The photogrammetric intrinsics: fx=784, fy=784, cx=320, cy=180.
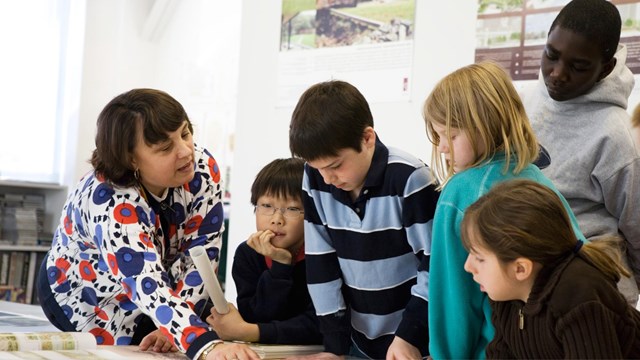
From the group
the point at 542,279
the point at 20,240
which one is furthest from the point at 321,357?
the point at 20,240

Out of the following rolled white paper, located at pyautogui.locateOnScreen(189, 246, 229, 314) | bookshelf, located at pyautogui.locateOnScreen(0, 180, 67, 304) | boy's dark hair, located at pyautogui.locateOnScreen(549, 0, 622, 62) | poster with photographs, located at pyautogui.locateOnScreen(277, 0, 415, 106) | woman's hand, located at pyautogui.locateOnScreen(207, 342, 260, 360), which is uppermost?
poster with photographs, located at pyautogui.locateOnScreen(277, 0, 415, 106)

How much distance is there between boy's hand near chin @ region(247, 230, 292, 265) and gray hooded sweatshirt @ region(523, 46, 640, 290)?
0.65 meters

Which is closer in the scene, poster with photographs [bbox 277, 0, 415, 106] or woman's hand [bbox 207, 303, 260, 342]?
woman's hand [bbox 207, 303, 260, 342]

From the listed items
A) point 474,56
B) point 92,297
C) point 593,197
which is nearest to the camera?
point 593,197

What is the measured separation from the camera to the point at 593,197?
5.82ft

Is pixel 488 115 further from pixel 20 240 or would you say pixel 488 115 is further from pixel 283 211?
pixel 20 240

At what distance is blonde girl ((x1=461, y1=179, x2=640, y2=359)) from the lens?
1.18 metres

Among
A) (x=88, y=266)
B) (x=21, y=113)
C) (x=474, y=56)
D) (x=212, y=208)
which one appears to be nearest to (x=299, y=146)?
(x=212, y=208)

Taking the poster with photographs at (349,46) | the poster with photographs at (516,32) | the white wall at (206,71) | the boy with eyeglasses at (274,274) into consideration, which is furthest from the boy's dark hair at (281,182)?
the white wall at (206,71)

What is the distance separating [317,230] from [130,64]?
4.53 m

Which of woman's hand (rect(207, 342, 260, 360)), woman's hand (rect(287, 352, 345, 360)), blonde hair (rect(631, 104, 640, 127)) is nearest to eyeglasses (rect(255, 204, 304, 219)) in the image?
woman's hand (rect(287, 352, 345, 360))

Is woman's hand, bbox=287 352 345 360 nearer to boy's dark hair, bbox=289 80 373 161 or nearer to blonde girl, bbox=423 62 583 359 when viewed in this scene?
blonde girl, bbox=423 62 583 359

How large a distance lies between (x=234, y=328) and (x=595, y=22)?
1.07 meters

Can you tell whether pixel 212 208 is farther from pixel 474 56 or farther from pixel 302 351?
pixel 474 56
